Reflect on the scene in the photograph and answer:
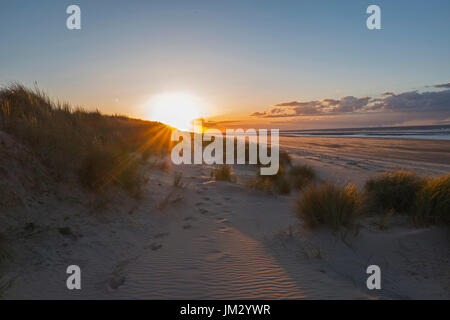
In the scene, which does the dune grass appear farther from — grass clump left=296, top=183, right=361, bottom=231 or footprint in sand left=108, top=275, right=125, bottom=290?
grass clump left=296, top=183, right=361, bottom=231

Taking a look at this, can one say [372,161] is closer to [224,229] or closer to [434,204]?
[434,204]

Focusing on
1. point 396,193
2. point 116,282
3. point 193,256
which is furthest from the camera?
point 396,193

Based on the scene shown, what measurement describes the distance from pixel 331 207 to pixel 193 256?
9.42ft

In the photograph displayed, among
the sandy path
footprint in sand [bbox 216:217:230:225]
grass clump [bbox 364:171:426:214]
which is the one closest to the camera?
grass clump [bbox 364:171:426:214]

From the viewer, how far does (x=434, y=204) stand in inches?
187

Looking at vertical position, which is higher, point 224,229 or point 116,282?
point 116,282

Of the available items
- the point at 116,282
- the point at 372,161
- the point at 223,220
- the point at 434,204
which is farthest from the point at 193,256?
the point at 372,161

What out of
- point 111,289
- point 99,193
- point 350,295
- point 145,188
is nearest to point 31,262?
point 111,289

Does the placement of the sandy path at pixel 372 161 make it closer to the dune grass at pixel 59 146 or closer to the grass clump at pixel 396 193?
the grass clump at pixel 396 193

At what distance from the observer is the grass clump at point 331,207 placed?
4.66 meters

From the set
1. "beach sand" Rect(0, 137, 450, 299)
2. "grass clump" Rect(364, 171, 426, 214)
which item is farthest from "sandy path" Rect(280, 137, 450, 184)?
"beach sand" Rect(0, 137, 450, 299)

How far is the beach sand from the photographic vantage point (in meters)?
3.12

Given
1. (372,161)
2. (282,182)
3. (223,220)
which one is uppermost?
(372,161)

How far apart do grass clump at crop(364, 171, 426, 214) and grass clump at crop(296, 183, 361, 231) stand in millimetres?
1001
